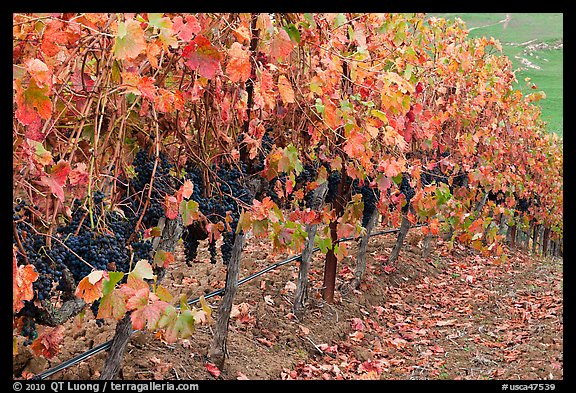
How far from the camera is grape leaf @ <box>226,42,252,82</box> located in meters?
2.81

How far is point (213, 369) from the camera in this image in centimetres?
476

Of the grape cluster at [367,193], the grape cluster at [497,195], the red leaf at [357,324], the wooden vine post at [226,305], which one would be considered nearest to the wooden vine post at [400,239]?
the grape cluster at [367,193]

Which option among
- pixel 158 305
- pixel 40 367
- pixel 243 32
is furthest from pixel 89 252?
pixel 40 367

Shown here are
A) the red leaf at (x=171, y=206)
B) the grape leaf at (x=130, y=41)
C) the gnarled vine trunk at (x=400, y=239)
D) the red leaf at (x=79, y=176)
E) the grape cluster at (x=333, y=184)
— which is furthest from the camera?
the gnarled vine trunk at (x=400, y=239)

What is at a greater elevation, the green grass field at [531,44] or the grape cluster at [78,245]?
the grape cluster at [78,245]

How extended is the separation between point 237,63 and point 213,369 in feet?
8.95

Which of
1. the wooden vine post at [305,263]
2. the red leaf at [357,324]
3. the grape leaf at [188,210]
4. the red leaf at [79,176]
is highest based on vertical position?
the red leaf at [79,176]

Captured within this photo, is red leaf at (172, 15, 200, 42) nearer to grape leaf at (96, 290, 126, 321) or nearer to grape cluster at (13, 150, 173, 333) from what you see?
grape cluster at (13, 150, 173, 333)

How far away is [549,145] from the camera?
54.8 ft

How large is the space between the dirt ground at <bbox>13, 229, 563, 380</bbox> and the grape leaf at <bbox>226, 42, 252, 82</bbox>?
1.43m

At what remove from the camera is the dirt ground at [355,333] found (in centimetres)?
470

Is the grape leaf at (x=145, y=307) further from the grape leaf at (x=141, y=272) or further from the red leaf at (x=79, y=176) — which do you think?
the red leaf at (x=79, y=176)

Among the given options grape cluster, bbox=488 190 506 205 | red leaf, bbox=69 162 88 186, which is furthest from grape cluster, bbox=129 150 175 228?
grape cluster, bbox=488 190 506 205

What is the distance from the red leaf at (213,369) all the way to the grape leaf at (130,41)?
3075 millimetres
